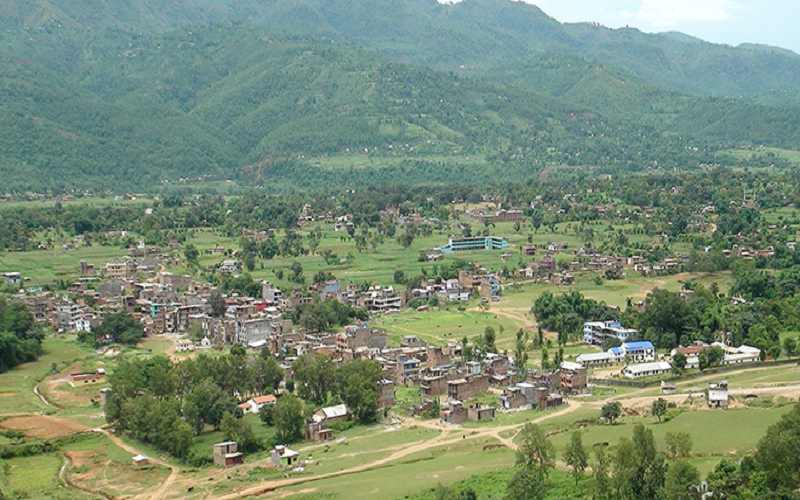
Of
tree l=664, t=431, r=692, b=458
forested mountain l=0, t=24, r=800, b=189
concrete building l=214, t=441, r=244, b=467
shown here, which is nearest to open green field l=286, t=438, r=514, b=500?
concrete building l=214, t=441, r=244, b=467

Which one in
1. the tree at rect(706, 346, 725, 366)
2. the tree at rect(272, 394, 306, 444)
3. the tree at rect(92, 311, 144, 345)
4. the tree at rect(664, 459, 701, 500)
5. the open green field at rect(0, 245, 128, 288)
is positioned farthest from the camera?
the open green field at rect(0, 245, 128, 288)

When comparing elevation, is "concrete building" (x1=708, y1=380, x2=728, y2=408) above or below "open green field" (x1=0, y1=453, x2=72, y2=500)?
above

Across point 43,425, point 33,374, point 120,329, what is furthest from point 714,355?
point 120,329

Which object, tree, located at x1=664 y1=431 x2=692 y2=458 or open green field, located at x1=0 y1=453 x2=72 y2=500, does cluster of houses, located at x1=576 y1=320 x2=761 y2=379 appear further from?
open green field, located at x1=0 y1=453 x2=72 y2=500

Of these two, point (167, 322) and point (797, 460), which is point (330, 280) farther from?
point (797, 460)

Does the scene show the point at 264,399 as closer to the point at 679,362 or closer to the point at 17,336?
the point at 17,336

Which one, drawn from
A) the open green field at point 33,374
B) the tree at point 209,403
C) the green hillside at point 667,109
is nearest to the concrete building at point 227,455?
the tree at point 209,403

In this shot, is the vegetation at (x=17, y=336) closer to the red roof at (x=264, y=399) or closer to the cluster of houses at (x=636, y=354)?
the red roof at (x=264, y=399)
